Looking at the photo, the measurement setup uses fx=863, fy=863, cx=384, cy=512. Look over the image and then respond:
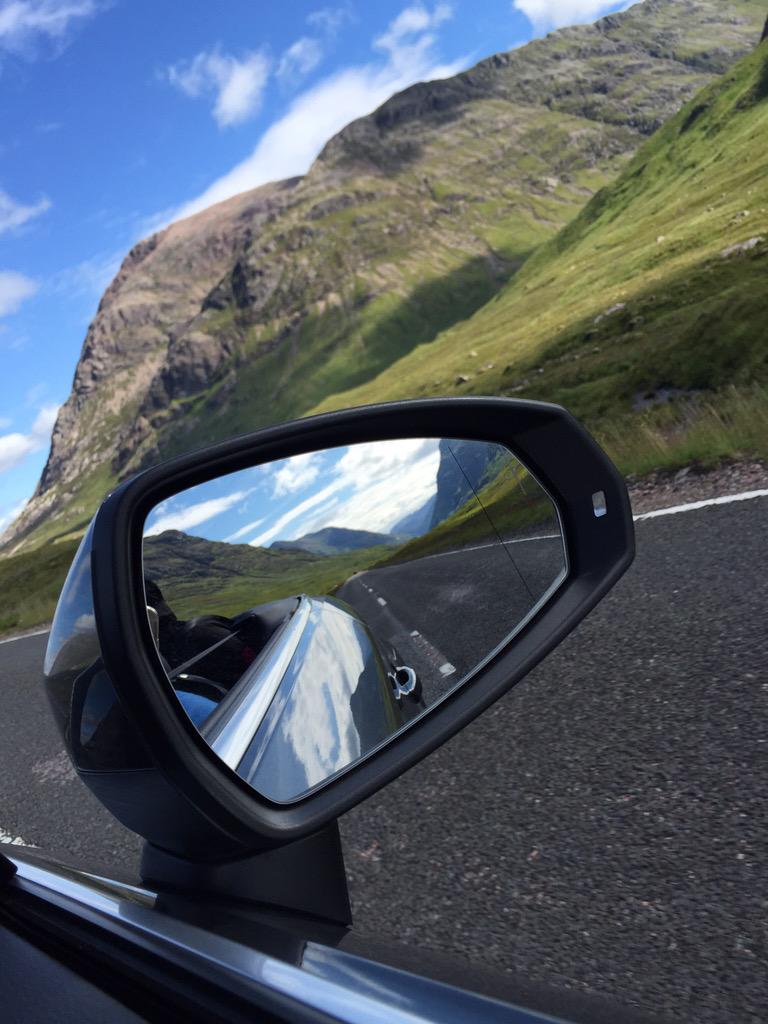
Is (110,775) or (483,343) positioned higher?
(483,343)

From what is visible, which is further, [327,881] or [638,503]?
[638,503]

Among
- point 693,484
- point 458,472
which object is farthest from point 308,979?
point 693,484

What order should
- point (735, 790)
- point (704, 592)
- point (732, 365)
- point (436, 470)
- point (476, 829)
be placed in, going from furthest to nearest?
point (732, 365) < point (704, 592) < point (476, 829) < point (735, 790) < point (436, 470)

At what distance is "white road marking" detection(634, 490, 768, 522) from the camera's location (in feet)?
23.4

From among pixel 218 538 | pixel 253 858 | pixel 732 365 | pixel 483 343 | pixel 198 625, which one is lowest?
pixel 732 365

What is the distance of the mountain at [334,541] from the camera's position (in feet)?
5.83

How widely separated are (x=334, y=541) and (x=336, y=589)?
0.13m

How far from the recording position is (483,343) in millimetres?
108062

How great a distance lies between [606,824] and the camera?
8.71 ft

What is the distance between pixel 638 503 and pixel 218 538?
805 centimetres

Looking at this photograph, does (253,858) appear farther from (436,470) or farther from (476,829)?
(476,829)

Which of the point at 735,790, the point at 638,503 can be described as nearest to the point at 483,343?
the point at 638,503

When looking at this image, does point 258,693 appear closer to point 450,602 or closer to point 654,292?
point 450,602

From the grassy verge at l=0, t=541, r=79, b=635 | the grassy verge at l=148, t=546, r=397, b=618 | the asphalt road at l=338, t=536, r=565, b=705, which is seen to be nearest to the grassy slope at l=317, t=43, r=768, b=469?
the asphalt road at l=338, t=536, r=565, b=705
